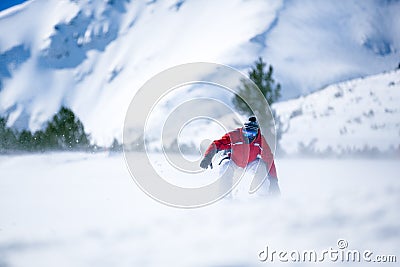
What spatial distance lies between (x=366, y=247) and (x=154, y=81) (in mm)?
3356

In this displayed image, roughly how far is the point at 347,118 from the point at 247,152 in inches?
821

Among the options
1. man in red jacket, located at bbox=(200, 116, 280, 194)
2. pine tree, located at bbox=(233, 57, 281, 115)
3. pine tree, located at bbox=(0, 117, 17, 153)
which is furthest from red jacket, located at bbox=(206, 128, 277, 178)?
pine tree, located at bbox=(0, 117, 17, 153)

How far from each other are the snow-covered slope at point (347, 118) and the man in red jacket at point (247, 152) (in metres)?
13.6

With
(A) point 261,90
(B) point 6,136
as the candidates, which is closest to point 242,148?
(A) point 261,90

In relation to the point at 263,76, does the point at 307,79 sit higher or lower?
lower

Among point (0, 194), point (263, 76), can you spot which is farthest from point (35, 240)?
point (263, 76)

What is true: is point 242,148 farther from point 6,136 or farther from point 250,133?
point 6,136

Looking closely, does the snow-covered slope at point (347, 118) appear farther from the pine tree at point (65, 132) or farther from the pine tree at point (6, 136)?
the pine tree at point (6, 136)

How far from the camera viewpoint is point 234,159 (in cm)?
582

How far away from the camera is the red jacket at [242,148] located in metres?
A: 5.76

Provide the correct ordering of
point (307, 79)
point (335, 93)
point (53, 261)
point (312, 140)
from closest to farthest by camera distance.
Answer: point (53, 261), point (312, 140), point (335, 93), point (307, 79)

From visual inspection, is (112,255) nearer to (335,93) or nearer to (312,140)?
(312,140)

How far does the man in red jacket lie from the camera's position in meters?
5.71

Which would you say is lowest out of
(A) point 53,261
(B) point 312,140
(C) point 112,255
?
(B) point 312,140
